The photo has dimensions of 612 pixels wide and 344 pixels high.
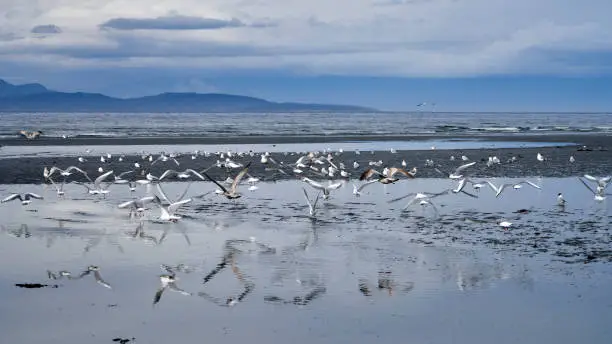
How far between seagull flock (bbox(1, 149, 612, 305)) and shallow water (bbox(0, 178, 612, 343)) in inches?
10.7

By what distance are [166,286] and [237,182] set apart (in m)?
8.64

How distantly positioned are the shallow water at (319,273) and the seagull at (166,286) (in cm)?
10

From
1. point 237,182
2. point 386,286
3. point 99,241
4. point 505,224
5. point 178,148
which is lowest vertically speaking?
point 178,148

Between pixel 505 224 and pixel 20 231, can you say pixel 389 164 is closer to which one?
pixel 505 224

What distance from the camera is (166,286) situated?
11297 millimetres

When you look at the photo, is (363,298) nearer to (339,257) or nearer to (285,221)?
(339,257)

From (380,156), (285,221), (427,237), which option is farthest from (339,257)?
(380,156)

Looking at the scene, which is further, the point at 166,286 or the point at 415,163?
the point at 415,163

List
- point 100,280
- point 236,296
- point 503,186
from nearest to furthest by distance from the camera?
point 236,296, point 100,280, point 503,186

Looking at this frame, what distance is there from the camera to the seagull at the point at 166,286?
1074 cm

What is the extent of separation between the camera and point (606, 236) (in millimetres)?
15117

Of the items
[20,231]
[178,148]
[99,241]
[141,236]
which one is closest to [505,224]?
[141,236]

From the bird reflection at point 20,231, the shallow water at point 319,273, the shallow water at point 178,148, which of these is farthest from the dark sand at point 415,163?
the bird reflection at point 20,231

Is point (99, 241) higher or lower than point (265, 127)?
higher
